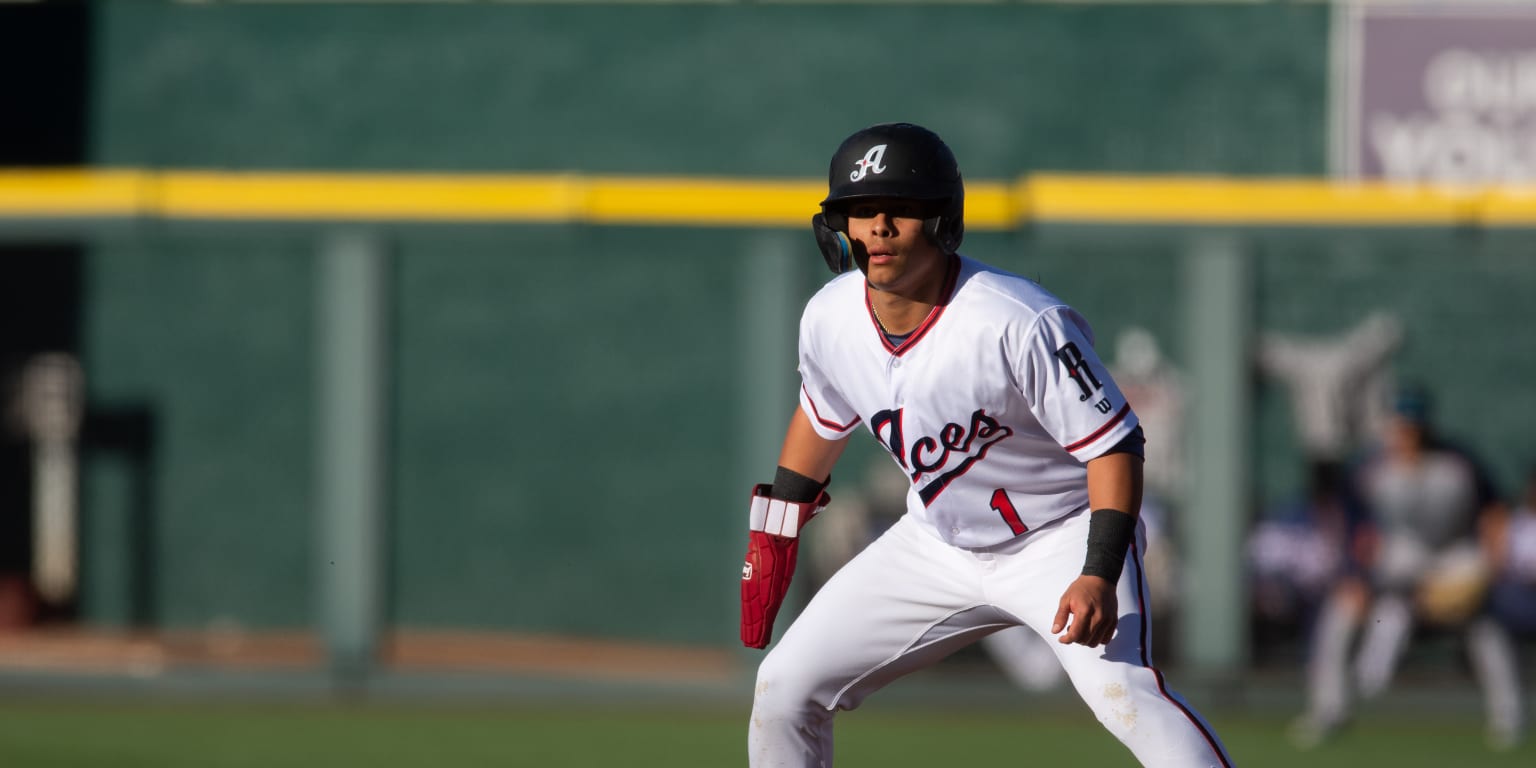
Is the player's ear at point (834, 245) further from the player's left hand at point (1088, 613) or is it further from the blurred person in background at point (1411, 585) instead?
the blurred person in background at point (1411, 585)

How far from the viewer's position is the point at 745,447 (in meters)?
9.73

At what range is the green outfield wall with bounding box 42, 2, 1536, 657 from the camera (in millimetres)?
9992

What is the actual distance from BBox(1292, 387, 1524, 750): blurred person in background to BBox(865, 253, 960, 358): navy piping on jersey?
16.1 ft

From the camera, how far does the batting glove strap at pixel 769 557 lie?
5.00 meters

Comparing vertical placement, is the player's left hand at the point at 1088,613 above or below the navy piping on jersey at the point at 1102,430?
below

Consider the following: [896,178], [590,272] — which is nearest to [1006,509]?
[896,178]

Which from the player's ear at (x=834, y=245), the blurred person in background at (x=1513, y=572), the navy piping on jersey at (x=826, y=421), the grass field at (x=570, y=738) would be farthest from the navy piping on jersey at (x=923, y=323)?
the blurred person in background at (x=1513, y=572)

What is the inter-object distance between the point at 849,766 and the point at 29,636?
4860 mm

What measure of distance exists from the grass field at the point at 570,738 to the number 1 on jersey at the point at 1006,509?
3552 mm

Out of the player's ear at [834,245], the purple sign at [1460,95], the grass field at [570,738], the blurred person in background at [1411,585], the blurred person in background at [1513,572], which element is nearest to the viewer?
the player's ear at [834,245]

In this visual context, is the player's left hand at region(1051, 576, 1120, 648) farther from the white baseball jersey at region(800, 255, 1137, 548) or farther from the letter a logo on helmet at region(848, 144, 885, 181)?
the letter a logo on helmet at region(848, 144, 885, 181)

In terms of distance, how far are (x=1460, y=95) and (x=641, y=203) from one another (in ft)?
19.3

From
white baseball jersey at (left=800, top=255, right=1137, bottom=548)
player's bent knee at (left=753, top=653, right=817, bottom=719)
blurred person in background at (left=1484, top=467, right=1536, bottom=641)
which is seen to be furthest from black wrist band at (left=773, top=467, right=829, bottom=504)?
blurred person in background at (left=1484, top=467, right=1536, bottom=641)

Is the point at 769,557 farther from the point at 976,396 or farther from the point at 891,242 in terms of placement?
the point at 891,242
